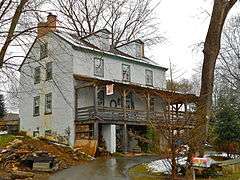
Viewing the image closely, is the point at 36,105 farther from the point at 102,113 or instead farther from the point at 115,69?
the point at 102,113

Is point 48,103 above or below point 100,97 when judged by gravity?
below

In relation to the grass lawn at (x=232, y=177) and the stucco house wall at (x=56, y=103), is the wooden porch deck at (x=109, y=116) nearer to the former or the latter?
the stucco house wall at (x=56, y=103)

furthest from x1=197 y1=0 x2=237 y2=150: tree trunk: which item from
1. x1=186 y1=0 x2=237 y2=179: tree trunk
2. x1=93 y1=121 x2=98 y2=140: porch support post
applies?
x1=93 y1=121 x2=98 y2=140: porch support post

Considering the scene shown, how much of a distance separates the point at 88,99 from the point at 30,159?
12238 millimetres

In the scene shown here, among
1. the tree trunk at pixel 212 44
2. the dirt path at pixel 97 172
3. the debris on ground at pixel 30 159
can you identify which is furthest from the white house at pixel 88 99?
the tree trunk at pixel 212 44

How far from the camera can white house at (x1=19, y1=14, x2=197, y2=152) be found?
2786cm

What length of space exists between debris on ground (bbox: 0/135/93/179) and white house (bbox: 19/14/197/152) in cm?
394

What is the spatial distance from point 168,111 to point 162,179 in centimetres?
262

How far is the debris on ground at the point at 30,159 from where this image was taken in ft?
59.2

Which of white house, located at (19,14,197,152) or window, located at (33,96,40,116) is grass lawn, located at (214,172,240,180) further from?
window, located at (33,96,40,116)

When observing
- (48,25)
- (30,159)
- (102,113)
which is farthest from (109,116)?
(48,25)

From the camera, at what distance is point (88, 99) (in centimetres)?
3078

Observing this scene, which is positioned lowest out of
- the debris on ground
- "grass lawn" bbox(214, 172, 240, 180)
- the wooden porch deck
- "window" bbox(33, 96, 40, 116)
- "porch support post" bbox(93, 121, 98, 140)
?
"grass lawn" bbox(214, 172, 240, 180)

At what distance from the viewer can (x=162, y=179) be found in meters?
15.0
